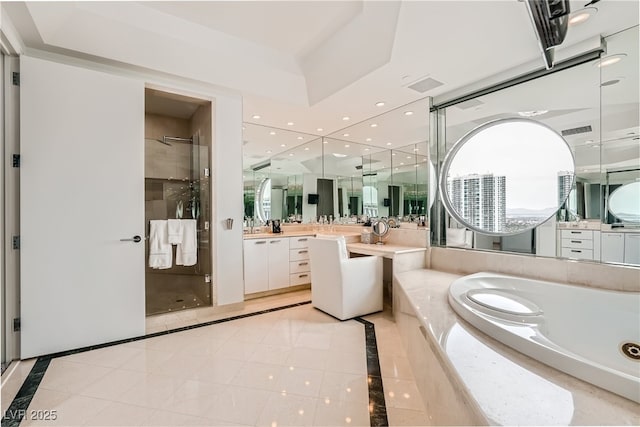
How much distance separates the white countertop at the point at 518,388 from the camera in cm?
94

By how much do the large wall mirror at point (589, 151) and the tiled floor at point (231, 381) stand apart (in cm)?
166

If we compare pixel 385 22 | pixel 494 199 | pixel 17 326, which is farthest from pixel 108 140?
pixel 494 199

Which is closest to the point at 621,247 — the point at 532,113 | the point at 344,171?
the point at 532,113

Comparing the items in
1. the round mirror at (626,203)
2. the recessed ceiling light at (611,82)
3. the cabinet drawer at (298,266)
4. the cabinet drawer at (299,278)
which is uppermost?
the recessed ceiling light at (611,82)

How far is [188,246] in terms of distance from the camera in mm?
3248

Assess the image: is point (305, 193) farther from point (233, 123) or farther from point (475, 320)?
point (475, 320)

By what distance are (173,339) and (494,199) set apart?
354 cm

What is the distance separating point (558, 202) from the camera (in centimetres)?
248

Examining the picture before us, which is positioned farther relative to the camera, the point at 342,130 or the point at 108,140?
the point at 342,130

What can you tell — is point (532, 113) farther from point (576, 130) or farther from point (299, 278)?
point (299, 278)

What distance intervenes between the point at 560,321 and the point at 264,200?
3708 mm

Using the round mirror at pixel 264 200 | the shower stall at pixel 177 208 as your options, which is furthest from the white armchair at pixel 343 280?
the round mirror at pixel 264 200

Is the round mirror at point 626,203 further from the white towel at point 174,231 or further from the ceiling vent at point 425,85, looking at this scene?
the white towel at point 174,231

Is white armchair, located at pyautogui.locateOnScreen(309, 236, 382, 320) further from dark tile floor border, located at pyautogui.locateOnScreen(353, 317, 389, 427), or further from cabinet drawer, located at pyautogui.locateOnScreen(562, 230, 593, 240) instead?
cabinet drawer, located at pyautogui.locateOnScreen(562, 230, 593, 240)
